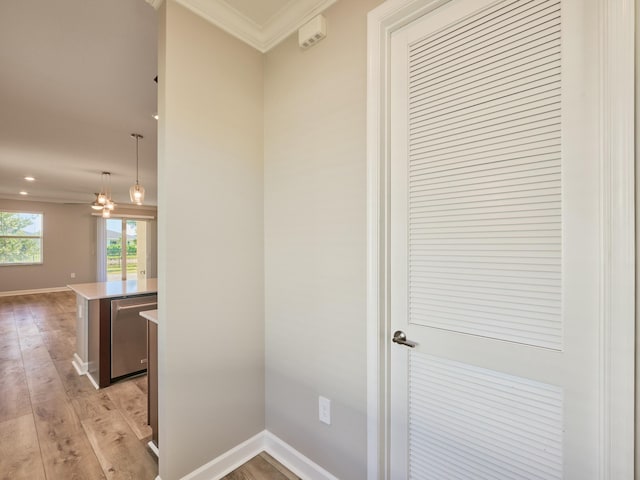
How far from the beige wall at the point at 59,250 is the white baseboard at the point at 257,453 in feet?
29.6

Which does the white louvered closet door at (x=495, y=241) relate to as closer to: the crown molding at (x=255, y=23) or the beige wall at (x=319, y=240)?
the beige wall at (x=319, y=240)

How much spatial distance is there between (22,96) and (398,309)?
3435mm

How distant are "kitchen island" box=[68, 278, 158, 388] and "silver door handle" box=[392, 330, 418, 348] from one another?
2580 mm

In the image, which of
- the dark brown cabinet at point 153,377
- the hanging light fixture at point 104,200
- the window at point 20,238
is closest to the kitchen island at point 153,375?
the dark brown cabinet at point 153,377

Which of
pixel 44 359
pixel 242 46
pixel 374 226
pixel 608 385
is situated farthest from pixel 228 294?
pixel 44 359

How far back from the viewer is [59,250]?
8094 mm

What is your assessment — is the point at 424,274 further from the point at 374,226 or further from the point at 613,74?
the point at 613,74

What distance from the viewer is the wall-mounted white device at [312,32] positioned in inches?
60.6

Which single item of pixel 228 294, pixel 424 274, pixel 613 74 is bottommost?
pixel 228 294

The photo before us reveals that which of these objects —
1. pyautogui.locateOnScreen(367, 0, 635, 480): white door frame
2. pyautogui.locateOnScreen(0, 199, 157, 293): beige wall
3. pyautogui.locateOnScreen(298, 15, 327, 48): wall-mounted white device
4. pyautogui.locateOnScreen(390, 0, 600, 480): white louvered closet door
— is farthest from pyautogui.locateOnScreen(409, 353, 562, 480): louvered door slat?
pyautogui.locateOnScreen(0, 199, 157, 293): beige wall

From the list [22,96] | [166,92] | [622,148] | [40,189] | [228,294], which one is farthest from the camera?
[40,189]

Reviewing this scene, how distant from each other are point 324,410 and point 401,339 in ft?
2.02

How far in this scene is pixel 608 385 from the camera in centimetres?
87

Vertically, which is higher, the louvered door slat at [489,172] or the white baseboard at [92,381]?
the louvered door slat at [489,172]
